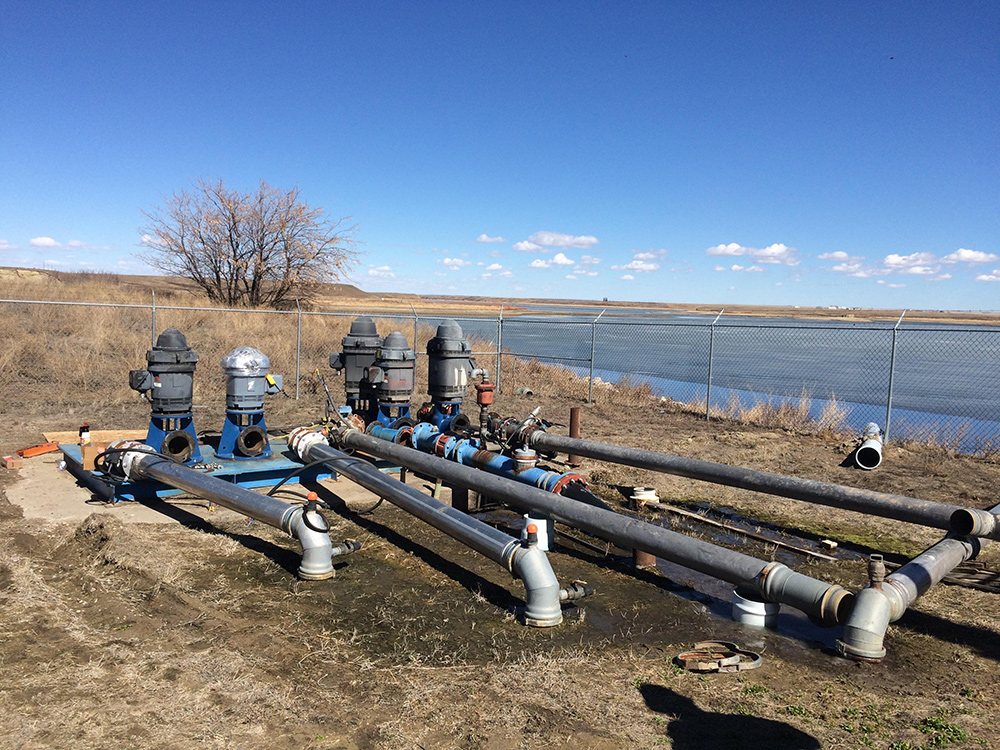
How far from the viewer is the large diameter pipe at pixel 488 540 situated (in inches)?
175

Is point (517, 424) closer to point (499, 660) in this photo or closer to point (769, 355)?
point (499, 660)

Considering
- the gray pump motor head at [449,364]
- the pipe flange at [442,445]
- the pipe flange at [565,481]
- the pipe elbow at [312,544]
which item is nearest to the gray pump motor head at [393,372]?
the gray pump motor head at [449,364]

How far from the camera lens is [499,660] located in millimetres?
3943

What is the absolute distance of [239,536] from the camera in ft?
20.2

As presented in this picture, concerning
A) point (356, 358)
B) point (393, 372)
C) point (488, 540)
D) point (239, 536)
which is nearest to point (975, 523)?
point (488, 540)

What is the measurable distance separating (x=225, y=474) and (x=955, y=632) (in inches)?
252

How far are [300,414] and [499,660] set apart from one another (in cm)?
891

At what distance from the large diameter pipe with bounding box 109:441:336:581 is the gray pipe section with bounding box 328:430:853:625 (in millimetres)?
1342

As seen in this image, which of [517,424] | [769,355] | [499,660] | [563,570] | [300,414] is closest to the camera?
[499,660]

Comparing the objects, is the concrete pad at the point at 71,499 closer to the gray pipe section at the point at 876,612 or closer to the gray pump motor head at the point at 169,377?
the gray pump motor head at the point at 169,377

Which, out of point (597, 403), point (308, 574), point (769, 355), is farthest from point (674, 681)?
A: point (769, 355)

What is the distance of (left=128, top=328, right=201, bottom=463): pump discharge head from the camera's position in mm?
7395

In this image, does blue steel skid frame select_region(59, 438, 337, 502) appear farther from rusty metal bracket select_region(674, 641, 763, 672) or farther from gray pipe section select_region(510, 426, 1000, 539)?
rusty metal bracket select_region(674, 641, 763, 672)

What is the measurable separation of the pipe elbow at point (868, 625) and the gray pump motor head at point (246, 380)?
5.97 m
